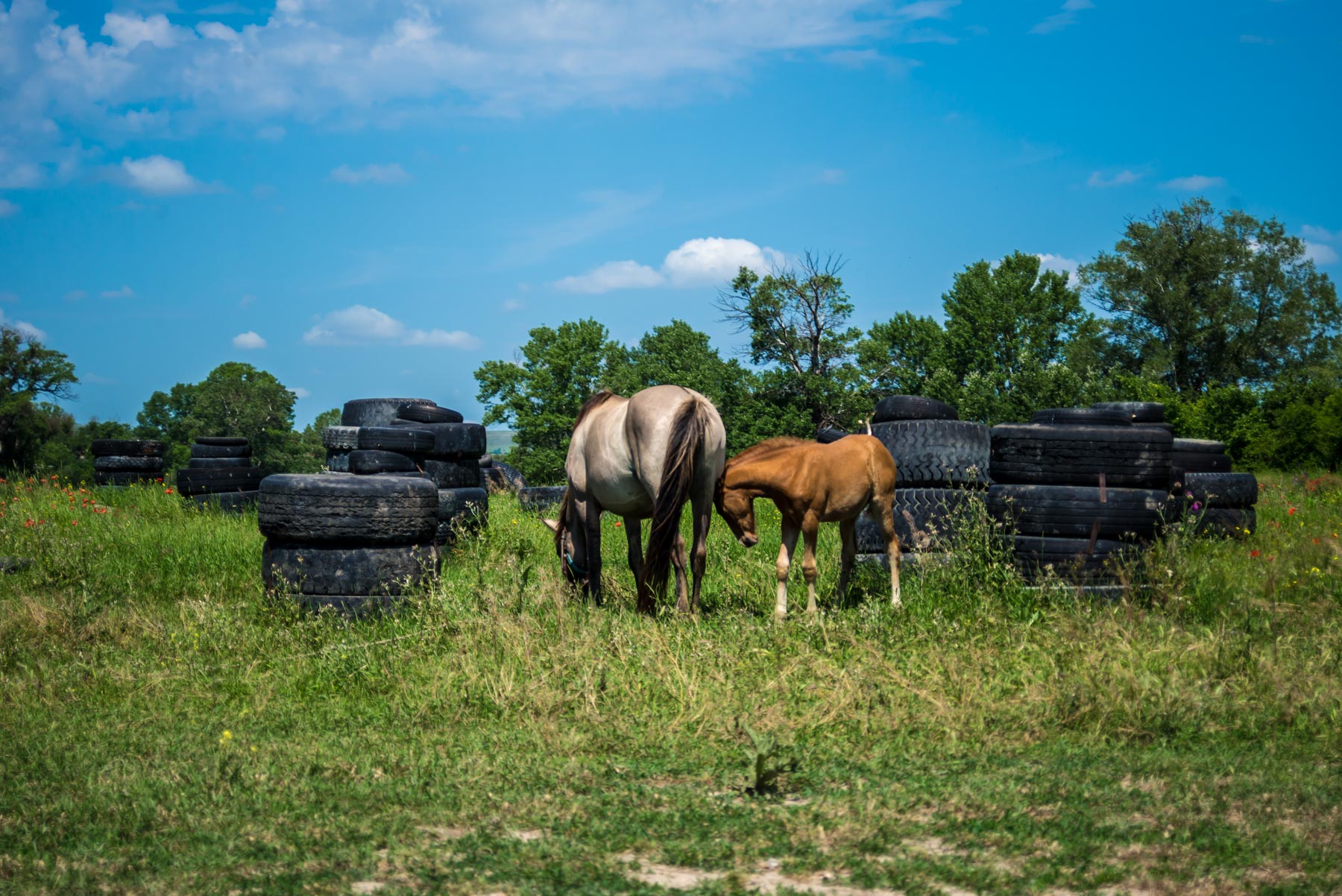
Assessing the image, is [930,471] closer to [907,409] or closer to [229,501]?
[907,409]

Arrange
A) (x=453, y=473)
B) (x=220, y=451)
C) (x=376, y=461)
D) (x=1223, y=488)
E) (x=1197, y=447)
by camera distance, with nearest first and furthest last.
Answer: (x=376, y=461) < (x=1223, y=488) < (x=453, y=473) < (x=1197, y=447) < (x=220, y=451)

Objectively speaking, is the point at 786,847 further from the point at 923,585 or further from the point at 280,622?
the point at 280,622

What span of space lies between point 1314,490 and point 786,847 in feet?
Answer: 68.0

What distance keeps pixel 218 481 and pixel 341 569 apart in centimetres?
969

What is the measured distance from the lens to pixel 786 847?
3.69 meters

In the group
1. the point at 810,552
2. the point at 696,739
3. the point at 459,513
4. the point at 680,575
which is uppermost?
the point at 459,513

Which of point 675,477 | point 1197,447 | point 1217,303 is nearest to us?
point 675,477

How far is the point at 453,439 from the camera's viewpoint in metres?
12.6

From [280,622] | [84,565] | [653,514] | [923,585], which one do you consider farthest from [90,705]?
[923,585]

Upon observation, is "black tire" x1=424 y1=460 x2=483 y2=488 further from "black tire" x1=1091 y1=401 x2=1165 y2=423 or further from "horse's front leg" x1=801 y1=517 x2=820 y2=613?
"black tire" x1=1091 y1=401 x2=1165 y2=423

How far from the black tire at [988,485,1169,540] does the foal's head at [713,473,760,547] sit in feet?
6.91

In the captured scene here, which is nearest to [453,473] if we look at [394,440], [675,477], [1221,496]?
[394,440]

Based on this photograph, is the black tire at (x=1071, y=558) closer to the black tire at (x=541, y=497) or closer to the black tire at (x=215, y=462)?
the black tire at (x=541, y=497)

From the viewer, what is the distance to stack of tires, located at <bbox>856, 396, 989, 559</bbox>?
9.06m
